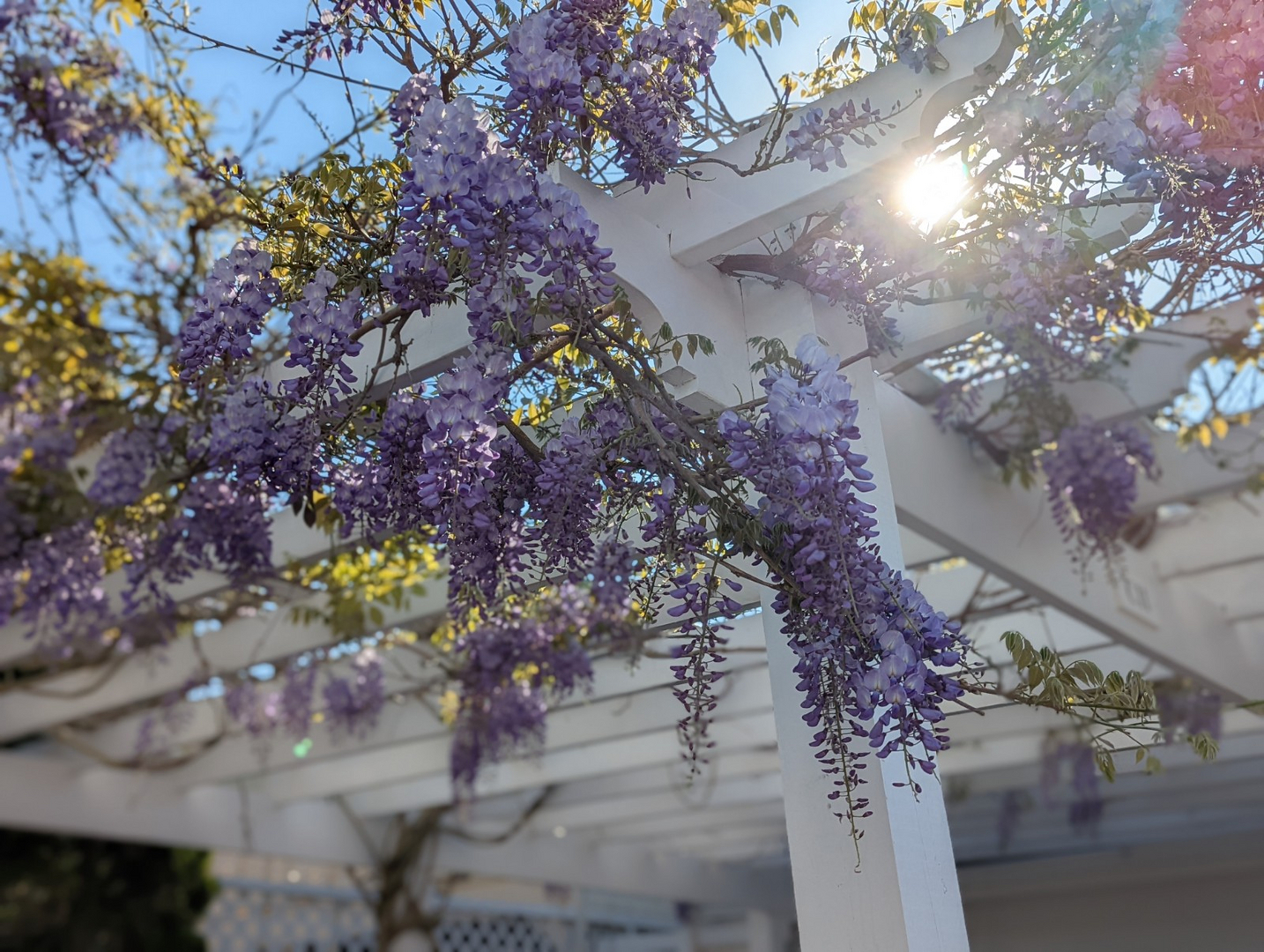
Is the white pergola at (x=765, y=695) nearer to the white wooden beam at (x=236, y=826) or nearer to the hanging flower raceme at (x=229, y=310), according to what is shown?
the white wooden beam at (x=236, y=826)

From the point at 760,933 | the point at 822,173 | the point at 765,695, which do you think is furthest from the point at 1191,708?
the point at 760,933

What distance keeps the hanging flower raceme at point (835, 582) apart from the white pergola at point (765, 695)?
12.7 inches

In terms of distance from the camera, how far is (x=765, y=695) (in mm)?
4887

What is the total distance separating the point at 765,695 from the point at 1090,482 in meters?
2.00

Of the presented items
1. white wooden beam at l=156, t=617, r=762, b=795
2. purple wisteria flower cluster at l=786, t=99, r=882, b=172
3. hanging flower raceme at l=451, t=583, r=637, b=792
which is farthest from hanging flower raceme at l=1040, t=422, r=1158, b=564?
purple wisteria flower cluster at l=786, t=99, r=882, b=172

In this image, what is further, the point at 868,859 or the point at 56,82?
the point at 56,82

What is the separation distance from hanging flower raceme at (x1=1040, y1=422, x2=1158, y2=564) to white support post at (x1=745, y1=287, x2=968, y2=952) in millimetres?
1822

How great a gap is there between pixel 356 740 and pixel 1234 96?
5.18m

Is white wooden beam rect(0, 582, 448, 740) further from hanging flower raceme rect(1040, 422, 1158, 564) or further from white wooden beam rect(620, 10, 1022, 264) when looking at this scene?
white wooden beam rect(620, 10, 1022, 264)

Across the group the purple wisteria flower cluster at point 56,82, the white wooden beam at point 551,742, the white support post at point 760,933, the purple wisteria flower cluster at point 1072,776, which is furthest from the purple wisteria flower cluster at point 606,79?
the white support post at point 760,933

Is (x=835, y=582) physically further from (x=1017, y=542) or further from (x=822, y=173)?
(x=1017, y=542)

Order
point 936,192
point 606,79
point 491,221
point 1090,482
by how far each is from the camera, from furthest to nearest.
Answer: point 1090,482
point 936,192
point 606,79
point 491,221

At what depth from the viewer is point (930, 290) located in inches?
78.2

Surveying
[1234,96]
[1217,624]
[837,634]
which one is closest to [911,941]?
[837,634]
